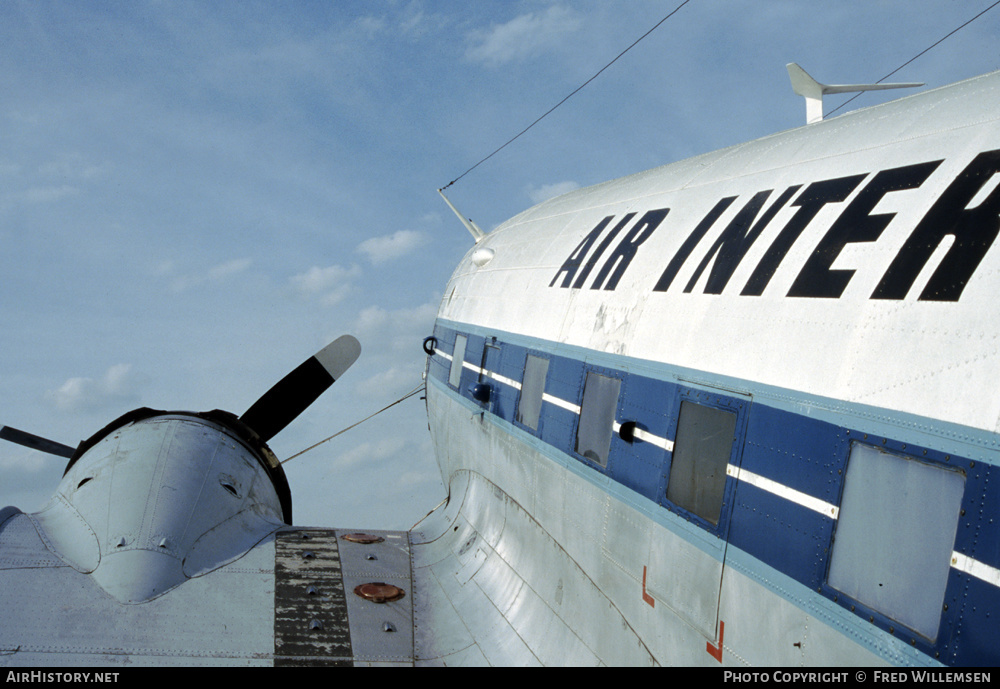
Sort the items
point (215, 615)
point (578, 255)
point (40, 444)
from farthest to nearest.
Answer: point (40, 444), point (578, 255), point (215, 615)

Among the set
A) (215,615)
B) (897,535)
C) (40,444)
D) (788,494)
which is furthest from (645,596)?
(40,444)

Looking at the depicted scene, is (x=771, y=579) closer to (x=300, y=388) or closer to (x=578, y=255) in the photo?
(x=578, y=255)

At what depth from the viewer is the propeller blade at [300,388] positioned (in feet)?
39.0

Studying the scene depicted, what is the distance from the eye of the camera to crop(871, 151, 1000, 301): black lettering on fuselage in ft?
11.2

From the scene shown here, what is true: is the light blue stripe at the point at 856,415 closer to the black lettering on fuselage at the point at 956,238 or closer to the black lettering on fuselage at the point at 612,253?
the black lettering on fuselage at the point at 956,238

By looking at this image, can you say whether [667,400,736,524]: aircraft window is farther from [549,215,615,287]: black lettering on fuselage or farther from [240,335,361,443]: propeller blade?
[240,335,361,443]: propeller blade

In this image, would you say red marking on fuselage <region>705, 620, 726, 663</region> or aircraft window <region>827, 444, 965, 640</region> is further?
red marking on fuselage <region>705, 620, 726, 663</region>

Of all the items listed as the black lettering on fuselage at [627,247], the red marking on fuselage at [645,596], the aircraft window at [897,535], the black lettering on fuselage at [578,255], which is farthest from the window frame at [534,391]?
the aircraft window at [897,535]

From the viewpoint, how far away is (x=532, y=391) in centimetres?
764

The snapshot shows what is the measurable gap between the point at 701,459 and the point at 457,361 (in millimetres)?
6389

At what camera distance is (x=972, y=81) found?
4590 millimetres

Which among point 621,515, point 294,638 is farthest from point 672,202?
point 294,638

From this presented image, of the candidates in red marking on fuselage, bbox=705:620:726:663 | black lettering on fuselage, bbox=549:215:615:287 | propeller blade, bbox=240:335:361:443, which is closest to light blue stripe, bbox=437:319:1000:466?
red marking on fuselage, bbox=705:620:726:663

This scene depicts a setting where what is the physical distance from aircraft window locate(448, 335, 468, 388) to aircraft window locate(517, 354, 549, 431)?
8.97ft
